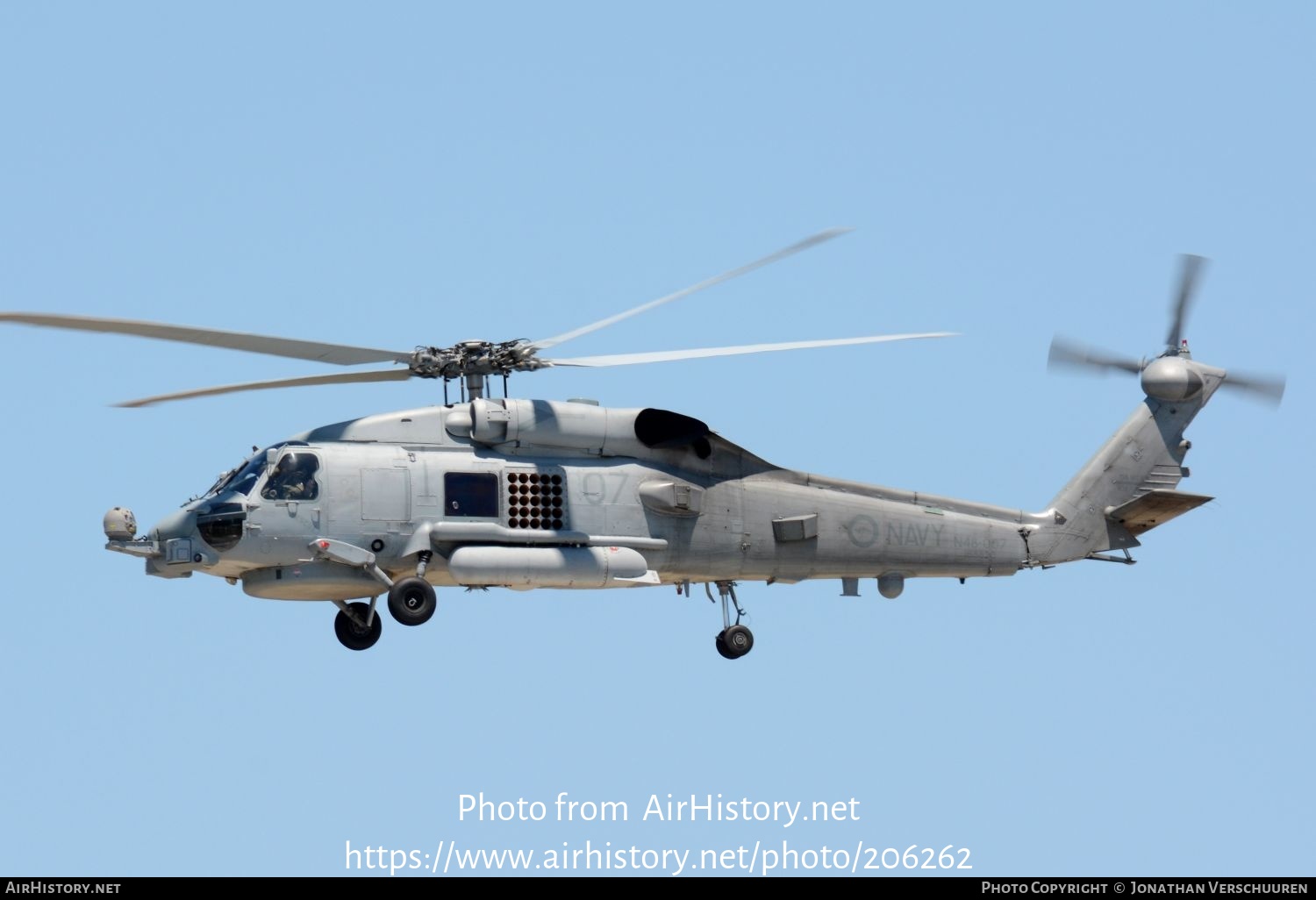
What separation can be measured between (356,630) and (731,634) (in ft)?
20.2

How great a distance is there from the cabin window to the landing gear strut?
4.46 meters

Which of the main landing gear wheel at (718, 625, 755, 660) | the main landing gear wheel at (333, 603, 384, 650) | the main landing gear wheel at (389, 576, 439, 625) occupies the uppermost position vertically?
the main landing gear wheel at (389, 576, 439, 625)

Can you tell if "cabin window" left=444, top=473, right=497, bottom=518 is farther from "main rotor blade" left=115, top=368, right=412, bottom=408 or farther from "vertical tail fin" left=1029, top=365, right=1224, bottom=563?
"vertical tail fin" left=1029, top=365, right=1224, bottom=563

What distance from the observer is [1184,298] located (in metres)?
36.1

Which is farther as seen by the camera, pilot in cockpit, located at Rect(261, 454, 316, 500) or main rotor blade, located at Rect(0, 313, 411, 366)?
pilot in cockpit, located at Rect(261, 454, 316, 500)

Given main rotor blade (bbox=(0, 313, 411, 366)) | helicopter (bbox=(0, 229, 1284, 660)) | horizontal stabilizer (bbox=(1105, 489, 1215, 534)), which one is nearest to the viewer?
main rotor blade (bbox=(0, 313, 411, 366))

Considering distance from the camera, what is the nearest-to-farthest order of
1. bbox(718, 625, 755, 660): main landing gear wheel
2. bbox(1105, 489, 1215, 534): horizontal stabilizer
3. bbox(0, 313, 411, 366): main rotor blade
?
bbox(0, 313, 411, 366): main rotor blade → bbox(718, 625, 755, 660): main landing gear wheel → bbox(1105, 489, 1215, 534): horizontal stabilizer

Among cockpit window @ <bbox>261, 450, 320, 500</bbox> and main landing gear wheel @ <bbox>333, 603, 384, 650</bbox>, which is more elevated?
cockpit window @ <bbox>261, 450, 320, 500</bbox>

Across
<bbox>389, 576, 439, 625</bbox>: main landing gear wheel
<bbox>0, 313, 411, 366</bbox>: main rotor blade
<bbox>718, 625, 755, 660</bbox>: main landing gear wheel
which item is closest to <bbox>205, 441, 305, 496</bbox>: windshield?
<bbox>0, 313, 411, 366</bbox>: main rotor blade

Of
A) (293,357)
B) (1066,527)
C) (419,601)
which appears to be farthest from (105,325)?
(1066,527)

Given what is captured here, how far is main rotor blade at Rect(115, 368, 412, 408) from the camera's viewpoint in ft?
101

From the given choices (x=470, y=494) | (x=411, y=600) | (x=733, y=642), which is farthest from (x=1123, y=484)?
(x=411, y=600)
